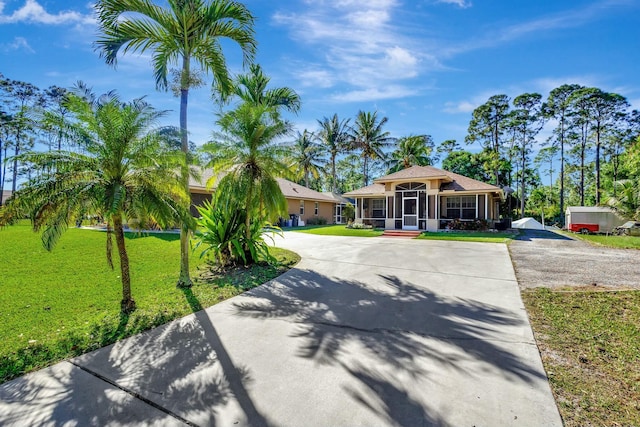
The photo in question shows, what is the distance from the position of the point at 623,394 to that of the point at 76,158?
305 inches

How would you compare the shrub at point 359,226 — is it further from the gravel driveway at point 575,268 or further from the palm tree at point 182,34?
the palm tree at point 182,34

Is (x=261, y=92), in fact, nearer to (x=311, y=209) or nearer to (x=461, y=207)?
(x=461, y=207)

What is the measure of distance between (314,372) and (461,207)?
2044 cm

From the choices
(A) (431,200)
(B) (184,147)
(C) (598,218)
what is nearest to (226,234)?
(B) (184,147)

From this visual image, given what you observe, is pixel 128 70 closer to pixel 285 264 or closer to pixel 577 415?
pixel 285 264

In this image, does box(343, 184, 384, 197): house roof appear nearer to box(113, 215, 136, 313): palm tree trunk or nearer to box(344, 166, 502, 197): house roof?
box(344, 166, 502, 197): house roof

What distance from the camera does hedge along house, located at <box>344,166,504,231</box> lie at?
1981 cm

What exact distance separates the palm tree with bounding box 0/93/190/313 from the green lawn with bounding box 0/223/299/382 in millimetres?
734

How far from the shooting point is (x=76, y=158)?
4914 millimetres

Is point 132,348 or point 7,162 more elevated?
point 7,162

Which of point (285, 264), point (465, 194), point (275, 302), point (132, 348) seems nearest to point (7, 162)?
point (132, 348)

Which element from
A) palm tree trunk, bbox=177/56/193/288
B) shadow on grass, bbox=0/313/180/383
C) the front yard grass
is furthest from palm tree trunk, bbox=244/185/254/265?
the front yard grass

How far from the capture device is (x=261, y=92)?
12883 mm

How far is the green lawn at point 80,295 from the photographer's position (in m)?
3.94
